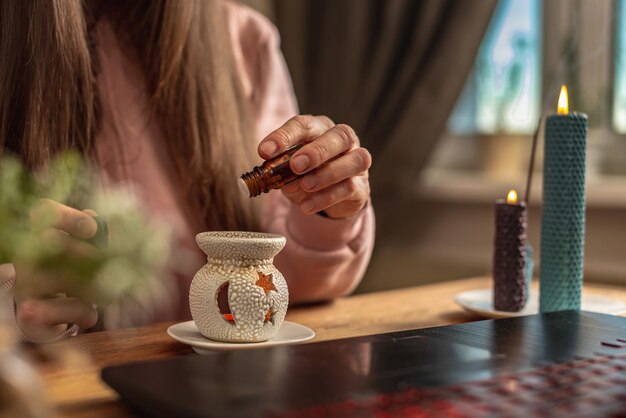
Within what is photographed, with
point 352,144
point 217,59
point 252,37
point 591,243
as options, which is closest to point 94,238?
point 352,144

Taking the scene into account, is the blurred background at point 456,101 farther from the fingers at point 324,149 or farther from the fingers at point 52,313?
the fingers at point 52,313

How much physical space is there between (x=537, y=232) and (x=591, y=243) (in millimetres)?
131

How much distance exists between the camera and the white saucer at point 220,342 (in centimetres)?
75

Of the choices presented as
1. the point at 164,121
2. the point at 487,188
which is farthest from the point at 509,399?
the point at 487,188

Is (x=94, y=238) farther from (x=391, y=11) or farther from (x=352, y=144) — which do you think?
(x=391, y=11)

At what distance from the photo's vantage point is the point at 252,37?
1559 mm

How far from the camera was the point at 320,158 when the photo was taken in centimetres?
85

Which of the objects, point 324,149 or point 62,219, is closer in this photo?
point 62,219

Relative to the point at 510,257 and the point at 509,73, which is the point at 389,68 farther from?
the point at 510,257

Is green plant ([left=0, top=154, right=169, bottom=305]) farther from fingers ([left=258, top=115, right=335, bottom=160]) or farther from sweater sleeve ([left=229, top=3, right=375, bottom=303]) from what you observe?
sweater sleeve ([left=229, top=3, right=375, bottom=303])

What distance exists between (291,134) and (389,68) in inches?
50.0

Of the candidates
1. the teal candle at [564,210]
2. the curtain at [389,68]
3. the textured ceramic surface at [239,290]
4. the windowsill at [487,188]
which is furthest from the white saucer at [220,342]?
the curtain at [389,68]

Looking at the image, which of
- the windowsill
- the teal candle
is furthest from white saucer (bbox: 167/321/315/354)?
the windowsill

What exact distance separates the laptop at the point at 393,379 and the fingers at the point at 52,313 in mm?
72
